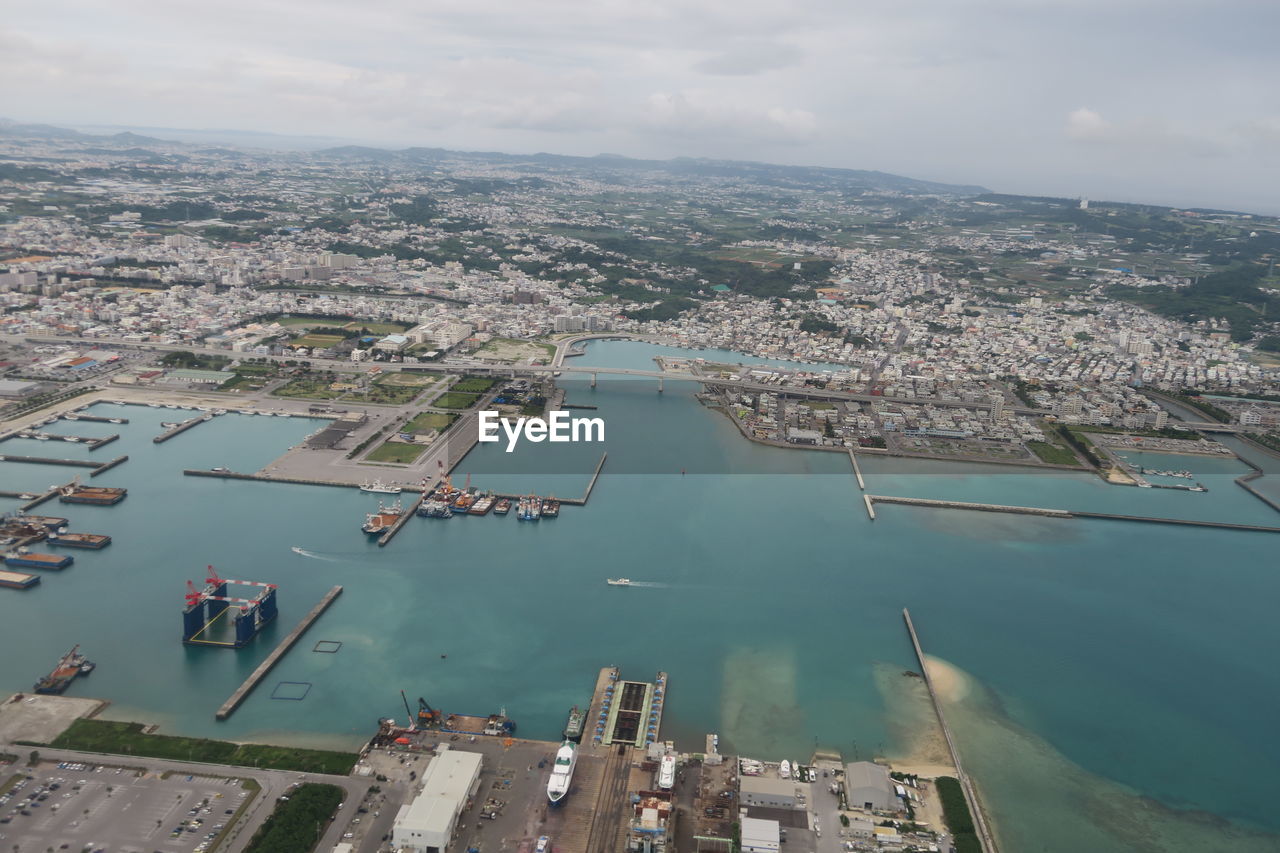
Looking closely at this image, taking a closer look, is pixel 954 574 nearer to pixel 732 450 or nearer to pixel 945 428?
pixel 732 450

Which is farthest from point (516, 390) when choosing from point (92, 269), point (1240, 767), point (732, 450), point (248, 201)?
point (248, 201)

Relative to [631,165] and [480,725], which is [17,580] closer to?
[480,725]

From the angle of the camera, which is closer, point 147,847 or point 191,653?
point 147,847

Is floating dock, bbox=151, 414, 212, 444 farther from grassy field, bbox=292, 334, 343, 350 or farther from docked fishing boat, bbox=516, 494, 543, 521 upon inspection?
docked fishing boat, bbox=516, 494, 543, 521

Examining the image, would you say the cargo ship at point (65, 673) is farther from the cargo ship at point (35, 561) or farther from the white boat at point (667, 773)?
the white boat at point (667, 773)

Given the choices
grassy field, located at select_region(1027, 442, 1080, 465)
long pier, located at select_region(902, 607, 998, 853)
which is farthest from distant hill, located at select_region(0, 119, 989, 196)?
long pier, located at select_region(902, 607, 998, 853)
